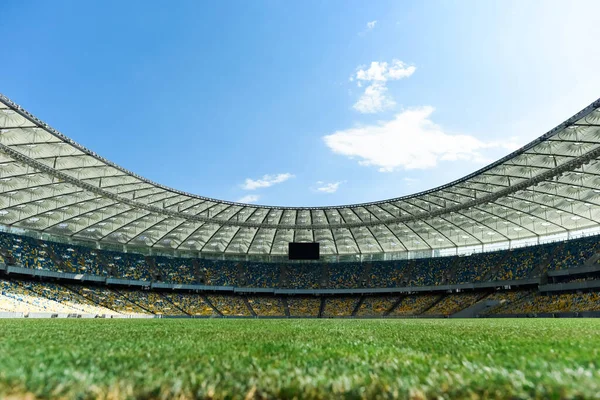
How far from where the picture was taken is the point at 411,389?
2346mm

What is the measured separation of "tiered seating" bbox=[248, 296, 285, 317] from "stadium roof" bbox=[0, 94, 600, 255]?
24.8 feet

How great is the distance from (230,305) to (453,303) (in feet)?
105

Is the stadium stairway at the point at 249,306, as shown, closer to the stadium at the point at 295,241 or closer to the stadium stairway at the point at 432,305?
the stadium at the point at 295,241

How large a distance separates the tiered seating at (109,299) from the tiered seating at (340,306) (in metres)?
26.0

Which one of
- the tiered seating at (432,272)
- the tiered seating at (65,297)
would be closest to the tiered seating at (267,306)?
the tiered seating at (432,272)

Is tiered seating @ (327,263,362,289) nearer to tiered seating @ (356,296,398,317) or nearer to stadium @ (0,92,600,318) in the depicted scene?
stadium @ (0,92,600,318)

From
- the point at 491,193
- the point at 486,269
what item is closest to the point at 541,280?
the point at 486,269

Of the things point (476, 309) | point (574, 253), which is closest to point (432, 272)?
point (476, 309)

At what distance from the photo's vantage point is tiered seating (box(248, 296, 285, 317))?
58.3 m

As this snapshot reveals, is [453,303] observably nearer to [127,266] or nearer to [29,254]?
[127,266]

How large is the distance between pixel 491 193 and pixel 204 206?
3090 cm

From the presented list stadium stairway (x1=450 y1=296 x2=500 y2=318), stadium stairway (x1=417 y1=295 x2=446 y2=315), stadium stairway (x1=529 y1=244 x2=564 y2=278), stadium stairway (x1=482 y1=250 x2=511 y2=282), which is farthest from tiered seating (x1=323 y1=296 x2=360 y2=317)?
stadium stairway (x1=529 y1=244 x2=564 y2=278)

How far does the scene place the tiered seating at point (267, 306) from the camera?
58344 mm

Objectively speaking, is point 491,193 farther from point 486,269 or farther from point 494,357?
point 494,357
